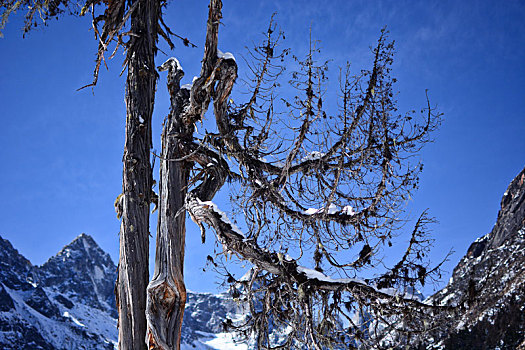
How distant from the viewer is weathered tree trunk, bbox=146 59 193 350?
401 cm

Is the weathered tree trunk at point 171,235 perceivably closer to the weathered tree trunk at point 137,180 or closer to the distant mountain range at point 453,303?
the weathered tree trunk at point 137,180

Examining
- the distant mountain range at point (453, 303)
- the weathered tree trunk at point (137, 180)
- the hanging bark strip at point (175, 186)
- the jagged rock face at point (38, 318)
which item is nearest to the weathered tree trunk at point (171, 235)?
the hanging bark strip at point (175, 186)

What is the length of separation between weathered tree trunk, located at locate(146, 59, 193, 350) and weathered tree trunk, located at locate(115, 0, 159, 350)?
0.61ft

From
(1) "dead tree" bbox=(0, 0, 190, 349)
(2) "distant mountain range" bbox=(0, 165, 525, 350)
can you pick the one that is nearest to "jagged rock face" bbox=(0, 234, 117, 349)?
(2) "distant mountain range" bbox=(0, 165, 525, 350)

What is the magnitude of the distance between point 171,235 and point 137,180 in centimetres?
70

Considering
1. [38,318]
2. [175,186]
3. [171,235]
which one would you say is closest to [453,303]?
[175,186]

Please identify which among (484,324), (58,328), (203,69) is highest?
(58,328)

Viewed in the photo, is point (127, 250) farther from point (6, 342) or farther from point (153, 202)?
point (6, 342)

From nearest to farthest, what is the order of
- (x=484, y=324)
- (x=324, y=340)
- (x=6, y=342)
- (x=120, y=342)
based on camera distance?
1. (x=120, y=342)
2. (x=324, y=340)
3. (x=484, y=324)
4. (x=6, y=342)

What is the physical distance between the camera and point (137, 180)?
4613 mm

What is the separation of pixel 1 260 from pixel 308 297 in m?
190

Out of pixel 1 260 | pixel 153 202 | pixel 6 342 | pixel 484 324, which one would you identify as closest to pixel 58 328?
pixel 6 342

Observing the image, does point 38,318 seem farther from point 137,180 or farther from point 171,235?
point 171,235

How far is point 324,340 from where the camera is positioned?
4469mm
